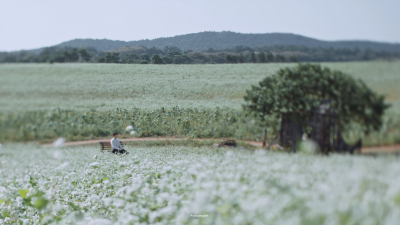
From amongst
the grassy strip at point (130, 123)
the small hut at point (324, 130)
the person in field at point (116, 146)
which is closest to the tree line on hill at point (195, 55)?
the small hut at point (324, 130)

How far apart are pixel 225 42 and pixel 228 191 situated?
2.32m

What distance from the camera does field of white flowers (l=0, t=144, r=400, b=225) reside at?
6.61 ft

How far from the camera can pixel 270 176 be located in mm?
2816

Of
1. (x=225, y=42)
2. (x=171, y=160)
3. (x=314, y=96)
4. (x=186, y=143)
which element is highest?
(x=225, y=42)

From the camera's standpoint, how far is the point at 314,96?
128 inches

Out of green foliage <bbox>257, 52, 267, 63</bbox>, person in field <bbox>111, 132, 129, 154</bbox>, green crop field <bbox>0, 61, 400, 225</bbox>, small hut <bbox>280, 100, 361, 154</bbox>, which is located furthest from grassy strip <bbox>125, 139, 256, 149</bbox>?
green foliage <bbox>257, 52, 267, 63</bbox>

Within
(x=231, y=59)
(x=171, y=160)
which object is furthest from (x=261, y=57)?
(x=171, y=160)

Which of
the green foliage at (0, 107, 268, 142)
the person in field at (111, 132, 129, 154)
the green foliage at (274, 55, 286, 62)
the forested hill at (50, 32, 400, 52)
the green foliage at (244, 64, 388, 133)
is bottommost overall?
the person in field at (111, 132, 129, 154)

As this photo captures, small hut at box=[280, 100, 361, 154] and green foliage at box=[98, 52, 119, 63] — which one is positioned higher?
green foliage at box=[98, 52, 119, 63]

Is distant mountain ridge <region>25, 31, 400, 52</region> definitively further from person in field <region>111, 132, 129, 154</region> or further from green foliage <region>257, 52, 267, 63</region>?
person in field <region>111, 132, 129, 154</region>

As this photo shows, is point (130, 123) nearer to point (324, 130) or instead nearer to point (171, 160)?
point (171, 160)

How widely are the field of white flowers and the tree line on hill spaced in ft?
3.30

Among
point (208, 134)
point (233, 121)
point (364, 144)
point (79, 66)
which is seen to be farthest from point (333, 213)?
point (79, 66)

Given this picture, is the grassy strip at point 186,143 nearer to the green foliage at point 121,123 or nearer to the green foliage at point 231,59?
the green foliage at point 121,123
